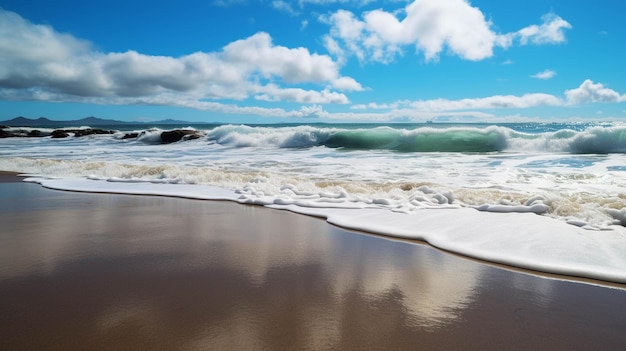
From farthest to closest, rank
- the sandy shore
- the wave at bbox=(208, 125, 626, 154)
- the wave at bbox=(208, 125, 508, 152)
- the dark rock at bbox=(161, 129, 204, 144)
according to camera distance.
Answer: the dark rock at bbox=(161, 129, 204, 144)
the wave at bbox=(208, 125, 508, 152)
the wave at bbox=(208, 125, 626, 154)
the sandy shore

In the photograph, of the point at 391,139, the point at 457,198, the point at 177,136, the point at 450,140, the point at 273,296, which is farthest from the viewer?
the point at 177,136

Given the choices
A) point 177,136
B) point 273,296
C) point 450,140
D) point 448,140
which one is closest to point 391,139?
point 448,140

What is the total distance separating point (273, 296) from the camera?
7.89ft

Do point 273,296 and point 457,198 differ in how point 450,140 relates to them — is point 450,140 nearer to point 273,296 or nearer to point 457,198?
point 457,198

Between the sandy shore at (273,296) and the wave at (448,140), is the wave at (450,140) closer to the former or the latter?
the wave at (448,140)

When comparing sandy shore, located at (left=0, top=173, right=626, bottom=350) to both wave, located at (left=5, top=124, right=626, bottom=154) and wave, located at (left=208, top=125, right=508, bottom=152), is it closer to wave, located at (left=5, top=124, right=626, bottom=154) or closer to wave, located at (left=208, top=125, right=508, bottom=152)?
wave, located at (left=5, top=124, right=626, bottom=154)

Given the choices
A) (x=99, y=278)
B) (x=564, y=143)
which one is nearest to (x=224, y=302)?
(x=99, y=278)

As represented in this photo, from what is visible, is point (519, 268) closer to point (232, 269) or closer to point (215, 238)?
point (232, 269)

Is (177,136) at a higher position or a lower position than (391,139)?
lower

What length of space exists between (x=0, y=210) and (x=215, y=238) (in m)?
3.31

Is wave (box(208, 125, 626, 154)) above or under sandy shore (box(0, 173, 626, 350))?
above

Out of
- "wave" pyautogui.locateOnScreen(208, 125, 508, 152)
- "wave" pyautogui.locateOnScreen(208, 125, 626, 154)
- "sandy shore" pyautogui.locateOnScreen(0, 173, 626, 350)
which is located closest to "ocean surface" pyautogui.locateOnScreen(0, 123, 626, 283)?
"sandy shore" pyautogui.locateOnScreen(0, 173, 626, 350)

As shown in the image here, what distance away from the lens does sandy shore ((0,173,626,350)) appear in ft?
6.26

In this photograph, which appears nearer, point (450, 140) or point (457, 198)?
point (457, 198)
